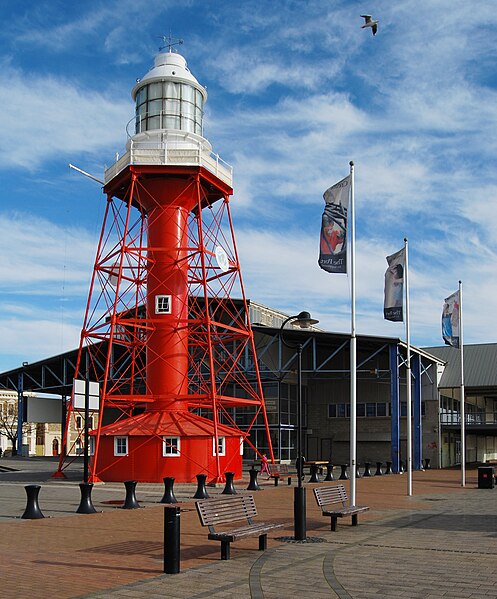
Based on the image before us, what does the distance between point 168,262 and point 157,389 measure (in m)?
5.63

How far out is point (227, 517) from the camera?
1285 centimetres

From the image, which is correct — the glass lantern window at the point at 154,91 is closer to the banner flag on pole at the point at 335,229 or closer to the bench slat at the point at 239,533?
the banner flag on pole at the point at 335,229

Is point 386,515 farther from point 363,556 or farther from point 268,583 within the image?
point 268,583

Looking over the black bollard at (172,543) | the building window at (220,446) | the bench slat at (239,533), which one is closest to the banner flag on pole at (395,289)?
the building window at (220,446)

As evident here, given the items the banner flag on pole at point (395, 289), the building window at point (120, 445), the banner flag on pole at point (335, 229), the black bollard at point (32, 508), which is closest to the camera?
the black bollard at point (32, 508)

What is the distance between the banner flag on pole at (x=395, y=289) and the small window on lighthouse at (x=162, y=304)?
12250 mm

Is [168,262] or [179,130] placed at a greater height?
[179,130]

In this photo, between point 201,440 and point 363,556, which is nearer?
point 363,556

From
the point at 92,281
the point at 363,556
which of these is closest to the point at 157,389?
the point at 92,281

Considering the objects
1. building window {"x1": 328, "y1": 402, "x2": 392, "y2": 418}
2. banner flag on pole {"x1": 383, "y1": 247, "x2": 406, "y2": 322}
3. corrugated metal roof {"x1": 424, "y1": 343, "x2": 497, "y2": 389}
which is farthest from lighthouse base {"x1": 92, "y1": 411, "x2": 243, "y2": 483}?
corrugated metal roof {"x1": 424, "y1": 343, "x2": 497, "y2": 389}

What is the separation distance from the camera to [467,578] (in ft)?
34.1

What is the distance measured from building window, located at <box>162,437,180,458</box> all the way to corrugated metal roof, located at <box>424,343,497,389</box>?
83.2ft

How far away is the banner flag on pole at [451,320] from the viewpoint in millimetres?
30531

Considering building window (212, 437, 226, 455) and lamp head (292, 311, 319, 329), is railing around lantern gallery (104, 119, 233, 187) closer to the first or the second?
building window (212, 437, 226, 455)
